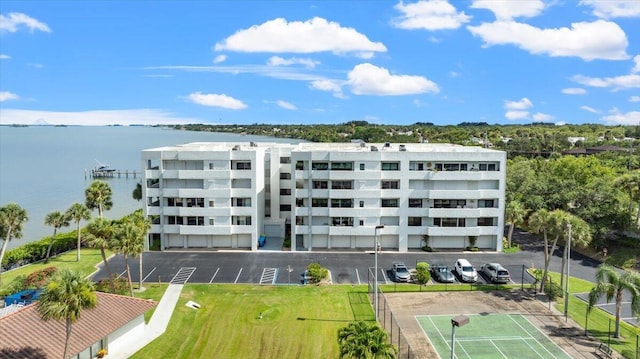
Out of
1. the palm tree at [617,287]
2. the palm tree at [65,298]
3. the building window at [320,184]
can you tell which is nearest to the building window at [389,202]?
the building window at [320,184]

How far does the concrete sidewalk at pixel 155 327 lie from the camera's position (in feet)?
103

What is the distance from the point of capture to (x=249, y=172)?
5784 cm

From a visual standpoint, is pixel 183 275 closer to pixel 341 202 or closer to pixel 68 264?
pixel 68 264

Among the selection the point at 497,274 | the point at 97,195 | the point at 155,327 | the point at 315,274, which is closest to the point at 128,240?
the point at 155,327

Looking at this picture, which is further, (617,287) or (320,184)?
(320,184)

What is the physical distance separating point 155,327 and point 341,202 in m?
29.0

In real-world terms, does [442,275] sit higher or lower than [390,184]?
lower

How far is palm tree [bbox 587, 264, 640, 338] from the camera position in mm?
32188

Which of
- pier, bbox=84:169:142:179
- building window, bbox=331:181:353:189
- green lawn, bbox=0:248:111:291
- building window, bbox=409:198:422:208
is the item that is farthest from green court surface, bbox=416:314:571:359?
pier, bbox=84:169:142:179

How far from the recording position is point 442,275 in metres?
46.4

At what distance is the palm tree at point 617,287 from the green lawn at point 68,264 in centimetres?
4894

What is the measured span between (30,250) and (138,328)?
28766 mm

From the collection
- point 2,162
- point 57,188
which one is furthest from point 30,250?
point 2,162

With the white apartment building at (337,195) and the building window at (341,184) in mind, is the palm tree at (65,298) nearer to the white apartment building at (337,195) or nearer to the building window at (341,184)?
the white apartment building at (337,195)
